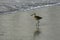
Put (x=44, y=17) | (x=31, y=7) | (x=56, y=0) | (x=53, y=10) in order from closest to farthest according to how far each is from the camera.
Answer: (x=44, y=17) < (x=53, y=10) < (x=31, y=7) < (x=56, y=0)

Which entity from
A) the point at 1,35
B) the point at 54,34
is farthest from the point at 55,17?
the point at 1,35

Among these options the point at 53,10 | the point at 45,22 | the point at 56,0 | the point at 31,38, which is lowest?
the point at 31,38

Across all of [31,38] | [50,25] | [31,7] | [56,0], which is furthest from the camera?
[56,0]

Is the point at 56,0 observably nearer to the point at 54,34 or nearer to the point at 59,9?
the point at 59,9

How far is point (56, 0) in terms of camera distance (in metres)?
10.7

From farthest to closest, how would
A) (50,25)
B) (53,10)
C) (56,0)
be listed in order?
(56,0) → (53,10) → (50,25)

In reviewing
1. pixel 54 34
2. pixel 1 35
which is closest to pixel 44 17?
pixel 54 34

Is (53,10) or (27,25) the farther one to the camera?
(53,10)

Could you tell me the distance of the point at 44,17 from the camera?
733 centimetres

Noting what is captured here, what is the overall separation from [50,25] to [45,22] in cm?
28

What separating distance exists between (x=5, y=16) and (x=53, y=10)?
195 cm

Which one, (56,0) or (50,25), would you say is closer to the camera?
(50,25)

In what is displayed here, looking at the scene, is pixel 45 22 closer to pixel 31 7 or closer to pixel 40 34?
pixel 40 34

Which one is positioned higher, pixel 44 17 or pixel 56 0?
pixel 56 0
